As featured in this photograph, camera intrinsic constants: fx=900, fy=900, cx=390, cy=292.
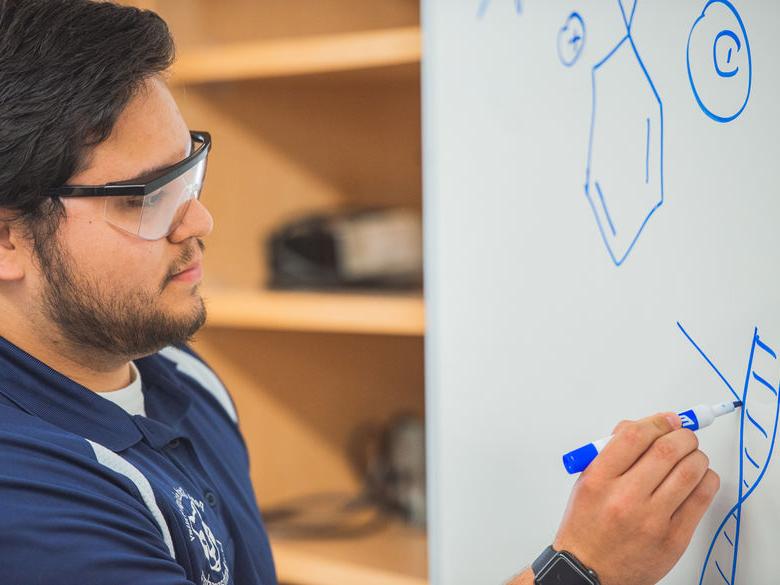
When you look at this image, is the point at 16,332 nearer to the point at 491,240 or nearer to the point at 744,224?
the point at 491,240

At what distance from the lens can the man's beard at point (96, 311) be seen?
76 cm

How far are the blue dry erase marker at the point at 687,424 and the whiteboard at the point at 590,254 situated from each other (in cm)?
1

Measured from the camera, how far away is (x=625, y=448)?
0.68m

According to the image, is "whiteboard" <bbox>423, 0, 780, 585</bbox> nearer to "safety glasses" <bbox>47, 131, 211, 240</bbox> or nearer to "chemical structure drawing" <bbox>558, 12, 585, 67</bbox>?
"chemical structure drawing" <bbox>558, 12, 585, 67</bbox>

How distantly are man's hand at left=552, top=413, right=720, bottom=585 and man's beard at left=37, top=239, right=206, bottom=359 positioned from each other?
38 cm

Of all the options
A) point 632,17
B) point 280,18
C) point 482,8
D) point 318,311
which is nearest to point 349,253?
point 318,311

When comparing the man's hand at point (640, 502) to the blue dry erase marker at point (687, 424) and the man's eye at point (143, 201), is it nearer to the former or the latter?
the blue dry erase marker at point (687, 424)

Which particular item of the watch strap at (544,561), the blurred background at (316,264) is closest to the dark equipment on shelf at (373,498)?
the blurred background at (316,264)

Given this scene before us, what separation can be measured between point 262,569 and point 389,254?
552 millimetres

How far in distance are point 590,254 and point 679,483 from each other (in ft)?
0.69

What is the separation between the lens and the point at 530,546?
86cm

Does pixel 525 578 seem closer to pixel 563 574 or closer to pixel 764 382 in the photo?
pixel 563 574

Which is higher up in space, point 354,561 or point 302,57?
point 302,57

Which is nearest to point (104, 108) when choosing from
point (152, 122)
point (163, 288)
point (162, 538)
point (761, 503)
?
point (152, 122)
